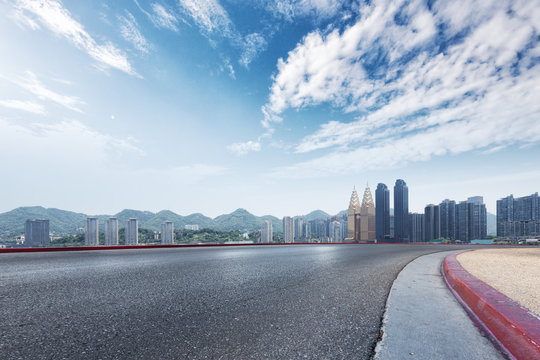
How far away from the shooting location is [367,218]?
3583 inches

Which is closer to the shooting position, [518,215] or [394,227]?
[518,215]

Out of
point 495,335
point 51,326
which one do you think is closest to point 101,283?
point 51,326

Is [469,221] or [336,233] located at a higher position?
[469,221]

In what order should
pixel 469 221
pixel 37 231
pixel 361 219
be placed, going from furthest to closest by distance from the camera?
pixel 469 221, pixel 361 219, pixel 37 231

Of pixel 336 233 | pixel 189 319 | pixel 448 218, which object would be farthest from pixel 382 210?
pixel 189 319

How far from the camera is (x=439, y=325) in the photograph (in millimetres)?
→ 2455

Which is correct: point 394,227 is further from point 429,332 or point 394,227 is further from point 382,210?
point 429,332

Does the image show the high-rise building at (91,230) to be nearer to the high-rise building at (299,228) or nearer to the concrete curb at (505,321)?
the concrete curb at (505,321)

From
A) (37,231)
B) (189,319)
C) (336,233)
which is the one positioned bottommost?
(336,233)

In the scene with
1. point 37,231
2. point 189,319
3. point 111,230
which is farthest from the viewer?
point 37,231

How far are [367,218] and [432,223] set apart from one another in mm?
27976

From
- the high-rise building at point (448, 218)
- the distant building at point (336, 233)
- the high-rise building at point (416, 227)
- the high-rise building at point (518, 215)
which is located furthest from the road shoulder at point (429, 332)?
the high-rise building at point (416, 227)

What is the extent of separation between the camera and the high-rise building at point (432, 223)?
95.9m

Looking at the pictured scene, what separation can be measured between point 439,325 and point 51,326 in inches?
150
